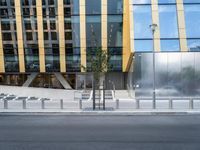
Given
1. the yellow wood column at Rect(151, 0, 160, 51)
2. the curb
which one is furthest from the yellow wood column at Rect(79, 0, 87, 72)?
the curb

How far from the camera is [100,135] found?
12.2 m

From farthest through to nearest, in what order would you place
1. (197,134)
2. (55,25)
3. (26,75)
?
(26,75)
(55,25)
(197,134)

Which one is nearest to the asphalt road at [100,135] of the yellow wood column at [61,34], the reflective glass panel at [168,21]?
the reflective glass panel at [168,21]

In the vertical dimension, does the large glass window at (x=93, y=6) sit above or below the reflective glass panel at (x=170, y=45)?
above

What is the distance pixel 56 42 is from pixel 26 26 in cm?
397

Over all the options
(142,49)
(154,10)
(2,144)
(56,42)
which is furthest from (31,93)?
(2,144)

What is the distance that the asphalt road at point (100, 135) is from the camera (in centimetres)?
1031

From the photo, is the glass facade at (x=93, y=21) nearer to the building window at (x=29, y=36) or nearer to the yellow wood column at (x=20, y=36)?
the building window at (x=29, y=36)

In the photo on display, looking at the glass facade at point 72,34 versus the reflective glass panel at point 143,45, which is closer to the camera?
the reflective glass panel at point 143,45

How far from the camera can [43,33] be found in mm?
38500

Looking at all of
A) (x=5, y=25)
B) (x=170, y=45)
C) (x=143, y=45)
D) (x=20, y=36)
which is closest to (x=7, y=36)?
(x=5, y=25)

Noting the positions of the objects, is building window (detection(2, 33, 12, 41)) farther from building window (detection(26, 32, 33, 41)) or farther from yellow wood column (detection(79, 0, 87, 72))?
yellow wood column (detection(79, 0, 87, 72))

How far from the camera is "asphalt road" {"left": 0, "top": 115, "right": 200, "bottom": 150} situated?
10.3 m

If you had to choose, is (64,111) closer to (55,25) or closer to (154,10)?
(154,10)
